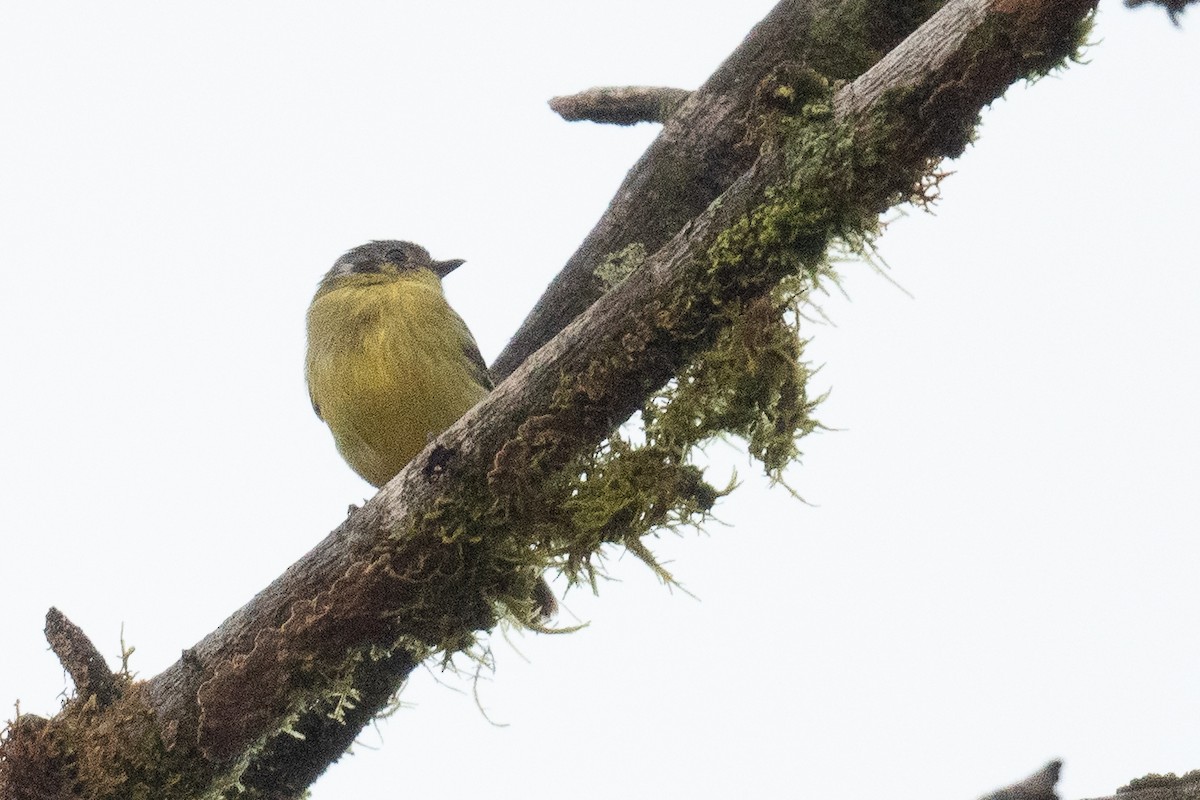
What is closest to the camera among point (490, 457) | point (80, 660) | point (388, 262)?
point (490, 457)

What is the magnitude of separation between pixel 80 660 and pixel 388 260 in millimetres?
2722

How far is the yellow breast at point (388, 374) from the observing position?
498 cm

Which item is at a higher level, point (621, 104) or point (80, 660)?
point (621, 104)

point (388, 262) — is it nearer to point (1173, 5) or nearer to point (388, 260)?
point (388, 260)

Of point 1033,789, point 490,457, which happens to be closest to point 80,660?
point 490,457

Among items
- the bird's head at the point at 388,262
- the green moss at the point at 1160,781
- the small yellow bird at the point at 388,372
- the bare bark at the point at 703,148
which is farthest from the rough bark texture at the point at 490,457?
the bird's head at the point at 388,262

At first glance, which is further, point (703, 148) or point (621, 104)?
point (621, 104)

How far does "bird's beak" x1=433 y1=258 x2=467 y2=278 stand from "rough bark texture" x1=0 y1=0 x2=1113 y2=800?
7.77 feet

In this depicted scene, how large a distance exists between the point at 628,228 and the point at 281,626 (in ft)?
5.17

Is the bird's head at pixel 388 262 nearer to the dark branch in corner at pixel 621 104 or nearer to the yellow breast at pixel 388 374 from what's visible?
Answer: the yellow breast at pixel 388 374

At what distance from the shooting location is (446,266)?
6094mm

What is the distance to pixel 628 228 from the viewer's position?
4133 millimetres

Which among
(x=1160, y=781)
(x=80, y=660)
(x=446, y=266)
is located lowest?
(x=1160, y=781)

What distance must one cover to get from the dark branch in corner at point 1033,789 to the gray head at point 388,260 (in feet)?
15.4
